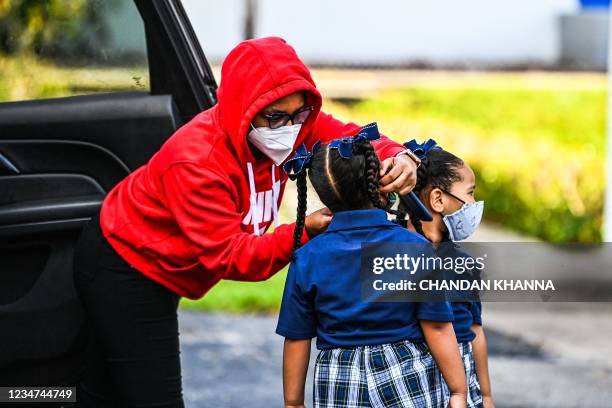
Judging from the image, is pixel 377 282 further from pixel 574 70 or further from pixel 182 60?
pixel 574 70

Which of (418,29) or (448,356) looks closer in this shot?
(448,356)

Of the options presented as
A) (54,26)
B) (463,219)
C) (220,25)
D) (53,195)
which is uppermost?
(54,26)

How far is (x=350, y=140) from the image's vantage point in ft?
8.79

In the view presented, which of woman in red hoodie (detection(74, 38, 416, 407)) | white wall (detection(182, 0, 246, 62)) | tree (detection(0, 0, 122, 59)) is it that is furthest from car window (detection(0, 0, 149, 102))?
white wall (detection(182, 0, 246, 62))

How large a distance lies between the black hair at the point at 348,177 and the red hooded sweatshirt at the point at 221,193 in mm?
141

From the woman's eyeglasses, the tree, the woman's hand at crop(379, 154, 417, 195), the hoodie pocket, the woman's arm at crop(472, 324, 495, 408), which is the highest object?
the tree

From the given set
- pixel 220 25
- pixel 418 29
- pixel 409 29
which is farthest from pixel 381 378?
pixel 418 29

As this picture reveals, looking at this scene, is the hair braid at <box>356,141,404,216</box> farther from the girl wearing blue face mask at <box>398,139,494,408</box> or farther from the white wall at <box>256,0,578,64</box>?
the white wall at <box>256,0,578,64</box>

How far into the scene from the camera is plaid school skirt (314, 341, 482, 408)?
2662 mm

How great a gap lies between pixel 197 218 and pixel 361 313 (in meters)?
0.49

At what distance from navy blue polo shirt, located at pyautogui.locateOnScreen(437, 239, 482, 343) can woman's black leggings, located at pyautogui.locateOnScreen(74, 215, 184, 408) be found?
784mm

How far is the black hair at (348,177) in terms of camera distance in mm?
2668

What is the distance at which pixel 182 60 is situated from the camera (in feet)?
11.4

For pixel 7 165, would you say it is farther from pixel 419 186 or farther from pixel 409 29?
pixel 409 29
